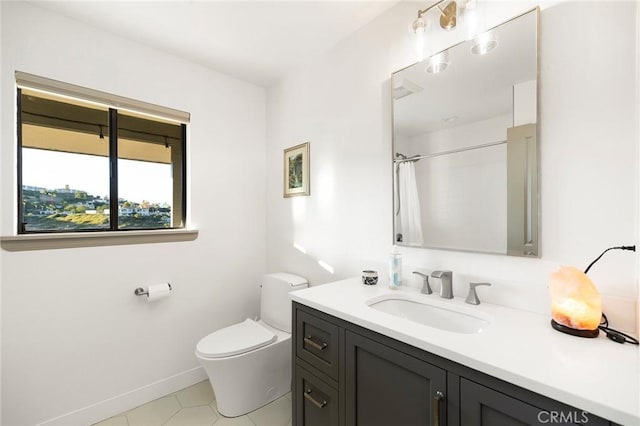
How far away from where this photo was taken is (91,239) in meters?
1.82

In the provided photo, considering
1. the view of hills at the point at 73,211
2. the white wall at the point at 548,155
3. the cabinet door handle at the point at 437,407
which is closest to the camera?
the cabinet door handle at the point at 437,407

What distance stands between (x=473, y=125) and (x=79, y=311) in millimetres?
2485

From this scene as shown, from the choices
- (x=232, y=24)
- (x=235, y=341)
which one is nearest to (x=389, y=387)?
(x=235, y=341)

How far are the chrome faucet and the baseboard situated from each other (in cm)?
200

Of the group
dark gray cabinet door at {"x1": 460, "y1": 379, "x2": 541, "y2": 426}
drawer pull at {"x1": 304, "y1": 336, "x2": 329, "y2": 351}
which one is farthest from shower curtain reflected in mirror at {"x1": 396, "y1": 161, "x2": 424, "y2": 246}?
dark gray cabinet door at {"x1": 460, "y1": 379, "x2": 541, "y2": 426}

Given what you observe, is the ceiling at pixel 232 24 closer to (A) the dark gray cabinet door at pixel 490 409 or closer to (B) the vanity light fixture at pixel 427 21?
(B) the vanity light fixture at pixel 427 21

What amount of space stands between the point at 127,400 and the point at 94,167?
1591mm

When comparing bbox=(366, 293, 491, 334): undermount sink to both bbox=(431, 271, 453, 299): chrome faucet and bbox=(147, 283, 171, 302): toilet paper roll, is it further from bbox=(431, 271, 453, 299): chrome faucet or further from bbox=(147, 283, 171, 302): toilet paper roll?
bbox=(147, 283, 171, 302): toilet paper roll

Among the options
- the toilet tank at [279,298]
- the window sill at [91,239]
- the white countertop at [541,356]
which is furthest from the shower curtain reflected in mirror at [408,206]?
the window sill at [91,239]

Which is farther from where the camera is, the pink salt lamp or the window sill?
the window sill

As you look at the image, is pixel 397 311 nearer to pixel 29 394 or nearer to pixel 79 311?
pixel 79 311

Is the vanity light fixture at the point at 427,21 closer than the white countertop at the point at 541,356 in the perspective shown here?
No

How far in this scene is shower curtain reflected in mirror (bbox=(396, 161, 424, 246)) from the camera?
1541mm

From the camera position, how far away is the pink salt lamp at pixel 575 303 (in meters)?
0.89
